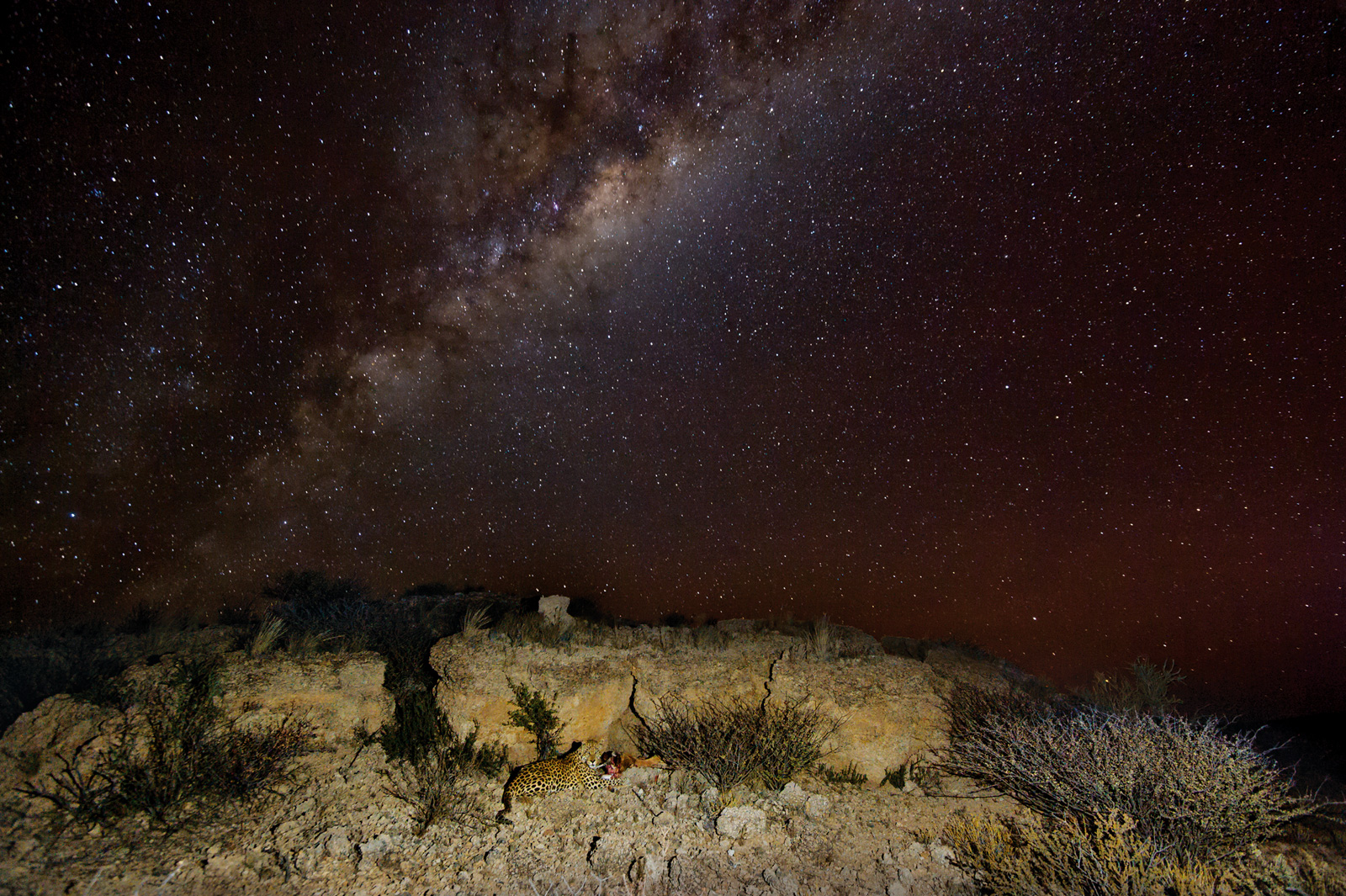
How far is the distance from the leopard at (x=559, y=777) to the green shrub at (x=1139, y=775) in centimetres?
507

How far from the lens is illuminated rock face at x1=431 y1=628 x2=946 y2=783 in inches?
303

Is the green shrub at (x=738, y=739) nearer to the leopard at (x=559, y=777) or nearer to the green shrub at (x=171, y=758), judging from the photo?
the leopard at (x=559, y=777)

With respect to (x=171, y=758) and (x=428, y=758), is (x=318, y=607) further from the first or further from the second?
(x=428, y=758)

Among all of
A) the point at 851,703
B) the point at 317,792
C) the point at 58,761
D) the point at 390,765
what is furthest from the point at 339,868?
the point at 851,703

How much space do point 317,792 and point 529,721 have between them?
8.87 feet

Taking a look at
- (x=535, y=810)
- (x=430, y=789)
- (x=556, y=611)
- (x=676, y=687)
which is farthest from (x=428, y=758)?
(x=676, y=687)

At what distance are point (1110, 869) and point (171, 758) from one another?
→ 10391mm

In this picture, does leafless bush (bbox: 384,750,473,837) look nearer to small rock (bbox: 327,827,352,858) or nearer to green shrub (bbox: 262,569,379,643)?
small rock (bbox: 327,827,352,858)

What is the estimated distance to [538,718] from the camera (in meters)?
7.79

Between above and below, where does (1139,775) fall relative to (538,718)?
below

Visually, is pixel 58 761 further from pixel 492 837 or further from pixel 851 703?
pixel 851 703

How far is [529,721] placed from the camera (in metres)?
7.77

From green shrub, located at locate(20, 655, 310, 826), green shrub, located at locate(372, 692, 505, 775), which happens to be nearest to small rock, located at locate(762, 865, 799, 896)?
green shrub, located at locate(372, 692, 505, 775)

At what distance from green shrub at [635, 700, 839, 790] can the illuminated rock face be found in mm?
180
